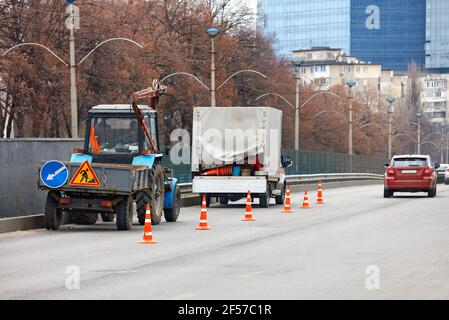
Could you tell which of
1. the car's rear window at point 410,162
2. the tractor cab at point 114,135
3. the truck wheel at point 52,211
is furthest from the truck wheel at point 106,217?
the car's rear window at point 410,162

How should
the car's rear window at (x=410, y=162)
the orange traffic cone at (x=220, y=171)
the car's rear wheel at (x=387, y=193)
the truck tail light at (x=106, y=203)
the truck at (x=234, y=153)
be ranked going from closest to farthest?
the truck tail light at (x=106, y=203), the truck at (x=234, y=153), the orange traffic cone at (x=220, y=171), the car's rear window at (x=410, y=162), the car's rear wheel at (x=387, y=193)

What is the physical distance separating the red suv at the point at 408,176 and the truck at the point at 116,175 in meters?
17.5

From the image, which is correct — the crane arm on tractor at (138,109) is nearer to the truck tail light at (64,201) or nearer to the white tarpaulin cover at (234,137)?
the truck tail light at (64,201)

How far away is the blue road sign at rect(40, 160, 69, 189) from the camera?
24.0 meters

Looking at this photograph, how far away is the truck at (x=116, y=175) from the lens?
2411cm

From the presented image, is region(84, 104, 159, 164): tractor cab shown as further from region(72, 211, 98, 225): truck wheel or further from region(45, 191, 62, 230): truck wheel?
region(45, 191, 62, 230): truck wheel

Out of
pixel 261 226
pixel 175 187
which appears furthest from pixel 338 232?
pixel 175 187

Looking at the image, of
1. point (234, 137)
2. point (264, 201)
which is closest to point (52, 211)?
point (234, 137)

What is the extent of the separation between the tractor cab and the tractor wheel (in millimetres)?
597

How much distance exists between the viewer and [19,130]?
213 ft

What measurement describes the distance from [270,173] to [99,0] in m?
36.9

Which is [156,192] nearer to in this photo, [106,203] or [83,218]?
[83,218]

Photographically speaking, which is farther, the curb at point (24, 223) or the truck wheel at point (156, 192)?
the truck wheel at point (156, 192)
